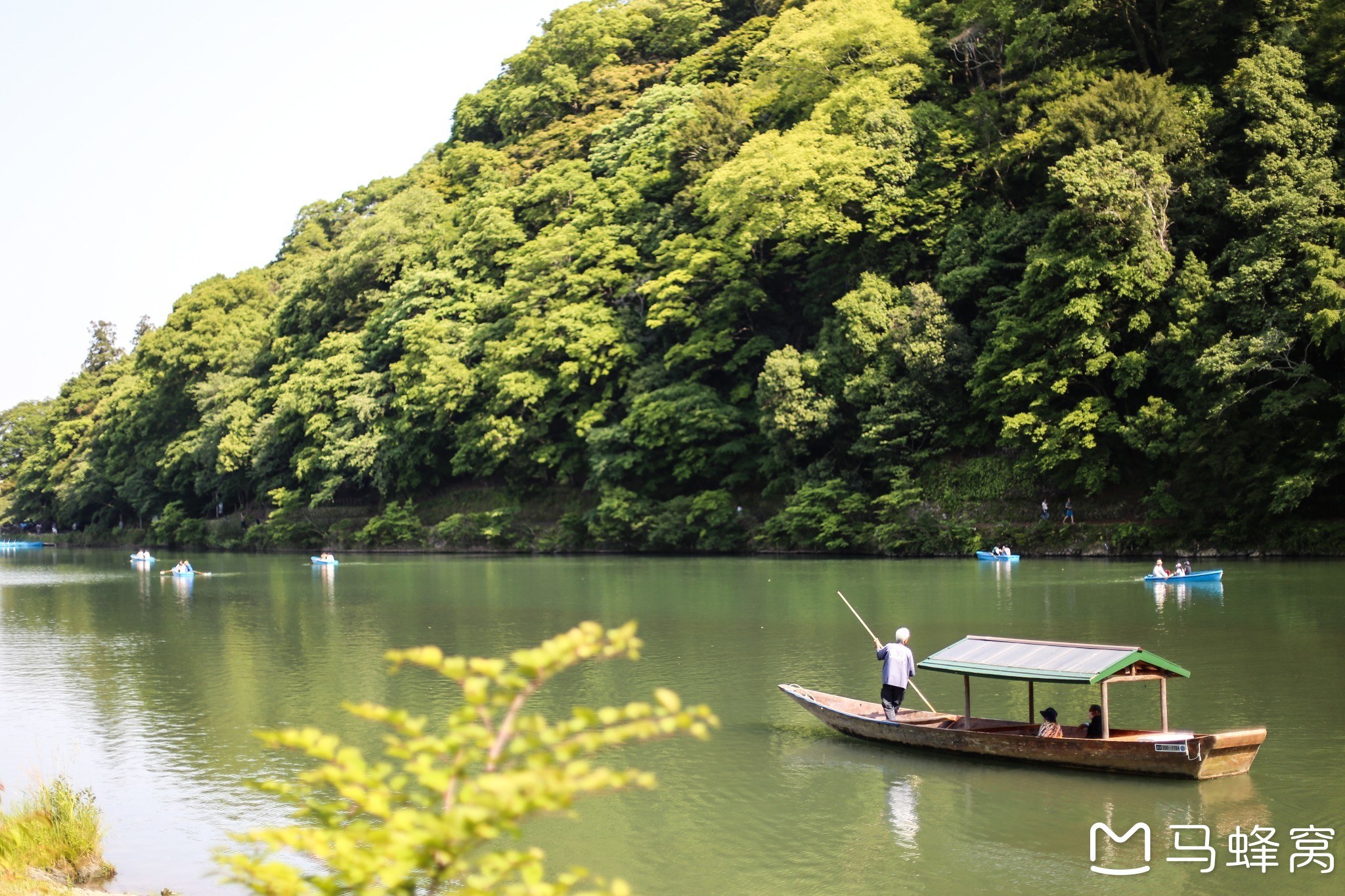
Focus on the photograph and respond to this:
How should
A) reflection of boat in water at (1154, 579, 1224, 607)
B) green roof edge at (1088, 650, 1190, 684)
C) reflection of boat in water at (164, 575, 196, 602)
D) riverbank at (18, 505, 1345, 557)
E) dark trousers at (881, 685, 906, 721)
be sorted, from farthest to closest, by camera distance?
1. reflection of boat in water at (164, 575, 196, 602)
2. riverbank at (18, 505, 1345, 557)
3. reflection of boat in water at (1154, 579, 1224, 607)
4. dark trousers at (881, 685, 906, 721)
5. green roof edge at (1088, 650, 1190, 684)

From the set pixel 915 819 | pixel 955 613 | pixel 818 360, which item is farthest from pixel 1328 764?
pixel 818 360

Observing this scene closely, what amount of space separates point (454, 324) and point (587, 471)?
13.1 m

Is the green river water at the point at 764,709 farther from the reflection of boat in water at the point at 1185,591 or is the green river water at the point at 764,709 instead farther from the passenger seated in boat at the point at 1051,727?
the passenger seated in boat at the point at 1051,727

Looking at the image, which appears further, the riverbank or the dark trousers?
the riverbank

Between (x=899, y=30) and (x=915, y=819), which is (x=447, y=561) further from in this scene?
(x=915, y=819)

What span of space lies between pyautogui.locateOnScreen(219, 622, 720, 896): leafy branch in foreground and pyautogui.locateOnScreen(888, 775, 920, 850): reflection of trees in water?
8.73 metres

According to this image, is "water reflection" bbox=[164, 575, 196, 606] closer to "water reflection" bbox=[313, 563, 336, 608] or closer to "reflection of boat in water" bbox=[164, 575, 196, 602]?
"reflection of boat in water" bbox=[164, 575, 196, 602]

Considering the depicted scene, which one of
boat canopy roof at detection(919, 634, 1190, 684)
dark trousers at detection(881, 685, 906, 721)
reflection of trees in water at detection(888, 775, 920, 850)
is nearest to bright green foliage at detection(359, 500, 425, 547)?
dark trousers at detection(881, 685, 906, 721)

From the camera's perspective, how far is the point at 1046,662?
557 inches

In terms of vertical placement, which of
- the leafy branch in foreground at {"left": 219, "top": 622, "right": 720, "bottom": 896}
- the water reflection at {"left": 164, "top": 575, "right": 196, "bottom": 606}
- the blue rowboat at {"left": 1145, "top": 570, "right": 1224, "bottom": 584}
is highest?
the leafy branch in foreground at {"left": 219, "top": 622, "right": 720, "bottom": 896}

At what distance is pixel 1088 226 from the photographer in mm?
39750

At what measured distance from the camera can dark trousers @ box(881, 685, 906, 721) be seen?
1509 cm

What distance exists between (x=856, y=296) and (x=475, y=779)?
4503cm

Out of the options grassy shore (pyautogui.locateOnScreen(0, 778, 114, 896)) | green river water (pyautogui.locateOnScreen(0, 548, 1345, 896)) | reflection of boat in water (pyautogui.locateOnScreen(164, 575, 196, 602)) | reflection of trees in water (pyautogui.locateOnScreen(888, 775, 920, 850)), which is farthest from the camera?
reflection of boat in water (pyautogui.locateOnScreen(164, 575, 196, 602))
